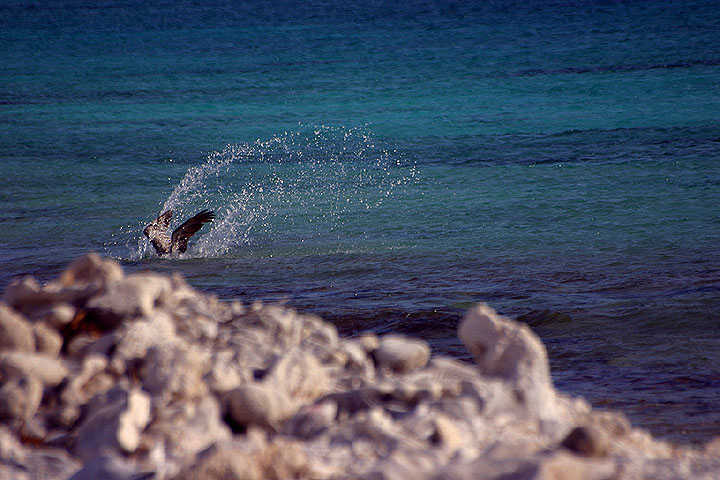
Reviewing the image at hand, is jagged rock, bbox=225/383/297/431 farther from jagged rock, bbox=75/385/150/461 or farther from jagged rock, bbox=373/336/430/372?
jagged rock, bbox=373/336/430/372

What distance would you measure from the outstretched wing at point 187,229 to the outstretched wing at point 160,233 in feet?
0.36

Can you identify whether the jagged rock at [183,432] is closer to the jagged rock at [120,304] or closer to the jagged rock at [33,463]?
the jagged rock at [33,463]

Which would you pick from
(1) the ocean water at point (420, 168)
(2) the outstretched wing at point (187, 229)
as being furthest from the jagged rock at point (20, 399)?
(2) the outstretched wing at point (187, 229)

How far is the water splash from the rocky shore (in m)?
5.93

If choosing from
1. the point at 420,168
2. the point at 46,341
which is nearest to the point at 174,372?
the point at 46,341

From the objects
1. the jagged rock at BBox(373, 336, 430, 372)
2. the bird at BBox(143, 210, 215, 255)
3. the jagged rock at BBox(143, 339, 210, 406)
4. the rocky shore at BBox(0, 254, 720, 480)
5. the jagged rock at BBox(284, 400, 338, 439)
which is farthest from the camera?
the bird at BBox(143, 210, 215, 255)

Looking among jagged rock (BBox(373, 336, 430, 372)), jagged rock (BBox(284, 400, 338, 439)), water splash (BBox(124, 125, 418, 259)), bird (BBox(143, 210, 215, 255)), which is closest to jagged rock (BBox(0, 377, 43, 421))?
jagged rock (BBox(284, 400, 338, 439))

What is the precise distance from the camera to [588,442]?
2.13 meters

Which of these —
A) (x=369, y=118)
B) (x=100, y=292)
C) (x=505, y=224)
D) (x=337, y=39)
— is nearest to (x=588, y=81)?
(x=369, y=118)

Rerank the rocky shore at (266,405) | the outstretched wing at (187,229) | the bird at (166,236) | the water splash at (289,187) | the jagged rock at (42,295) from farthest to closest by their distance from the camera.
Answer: the water splash at (289,187) < the bird at (166,236) < the outstretched wing at (187,229) < the jagged rock at (42,295) < the rocky shore at (266,405)

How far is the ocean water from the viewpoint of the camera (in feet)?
19.7

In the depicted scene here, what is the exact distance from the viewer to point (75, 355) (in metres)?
2.87

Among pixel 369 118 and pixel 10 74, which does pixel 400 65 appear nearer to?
pixel 369 118

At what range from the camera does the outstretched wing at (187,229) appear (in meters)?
8.26
